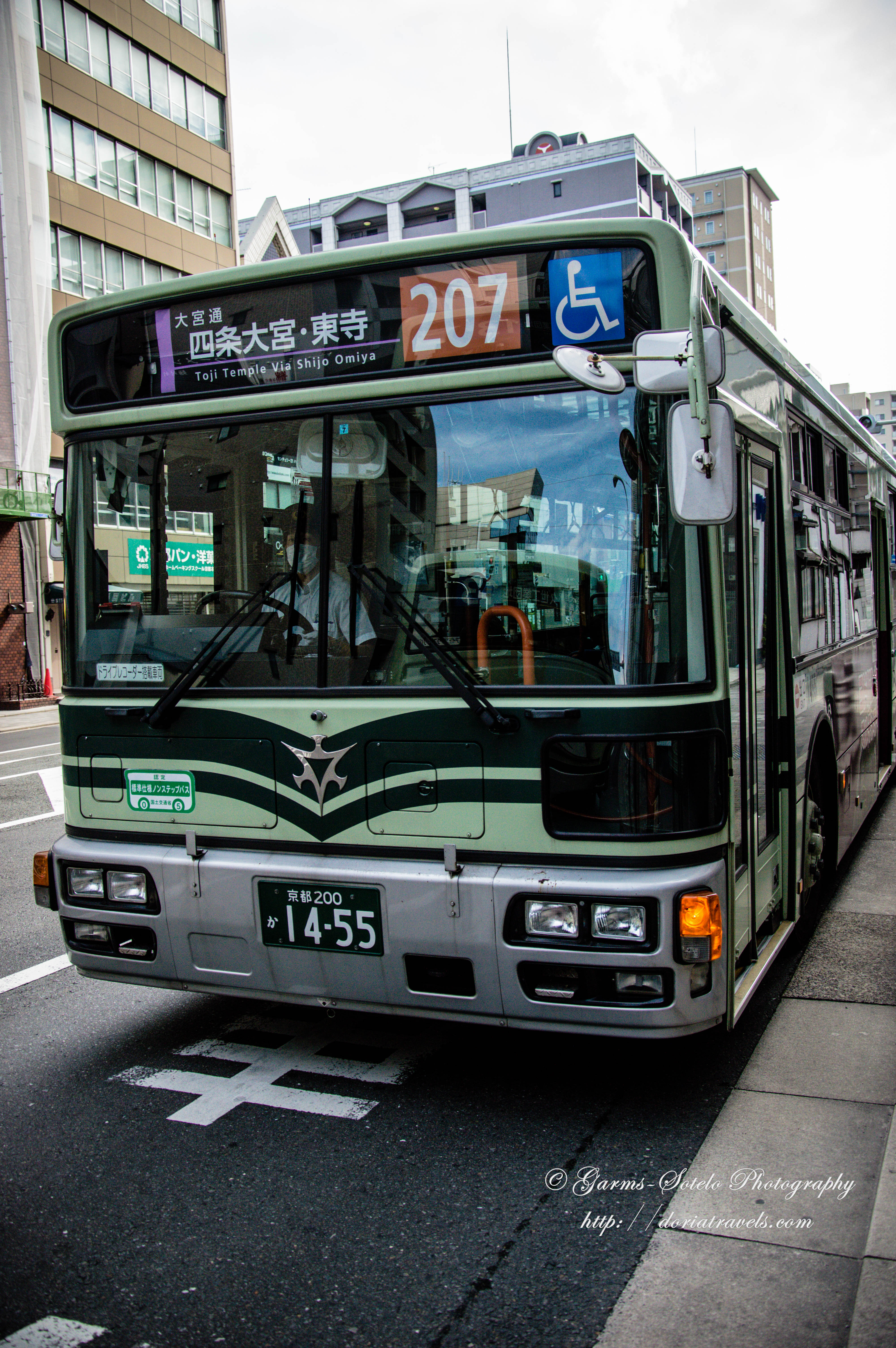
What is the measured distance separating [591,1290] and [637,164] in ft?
251

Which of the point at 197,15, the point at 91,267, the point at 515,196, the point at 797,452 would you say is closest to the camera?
the point at 797,452

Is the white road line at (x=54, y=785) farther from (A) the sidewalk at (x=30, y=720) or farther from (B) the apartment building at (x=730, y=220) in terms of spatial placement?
(B) the apartment building at (x=730, y=220)

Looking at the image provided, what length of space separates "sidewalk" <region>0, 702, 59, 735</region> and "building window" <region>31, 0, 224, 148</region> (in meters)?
18.2

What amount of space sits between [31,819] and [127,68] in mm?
30833

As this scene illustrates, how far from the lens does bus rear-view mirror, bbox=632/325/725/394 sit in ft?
10.7

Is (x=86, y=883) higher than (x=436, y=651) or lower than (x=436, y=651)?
lower

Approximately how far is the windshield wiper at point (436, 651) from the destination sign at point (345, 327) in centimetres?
73

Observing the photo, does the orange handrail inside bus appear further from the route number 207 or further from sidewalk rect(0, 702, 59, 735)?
sidewalk rect(0, 702, 59, 735)

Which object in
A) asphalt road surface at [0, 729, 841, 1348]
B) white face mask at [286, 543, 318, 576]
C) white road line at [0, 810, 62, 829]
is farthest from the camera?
white road line at [0, 810, 62, 829]

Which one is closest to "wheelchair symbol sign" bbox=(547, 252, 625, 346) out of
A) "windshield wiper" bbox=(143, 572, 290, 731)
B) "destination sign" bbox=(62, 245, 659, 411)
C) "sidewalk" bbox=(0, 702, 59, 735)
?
"destination sign" bbox=(62, 245, 659, 411)

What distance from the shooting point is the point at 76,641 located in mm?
4344

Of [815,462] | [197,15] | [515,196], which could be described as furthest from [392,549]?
[515,196]

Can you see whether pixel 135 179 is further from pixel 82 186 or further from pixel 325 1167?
pixel 325 1167

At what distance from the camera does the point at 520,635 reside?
3.57 m
